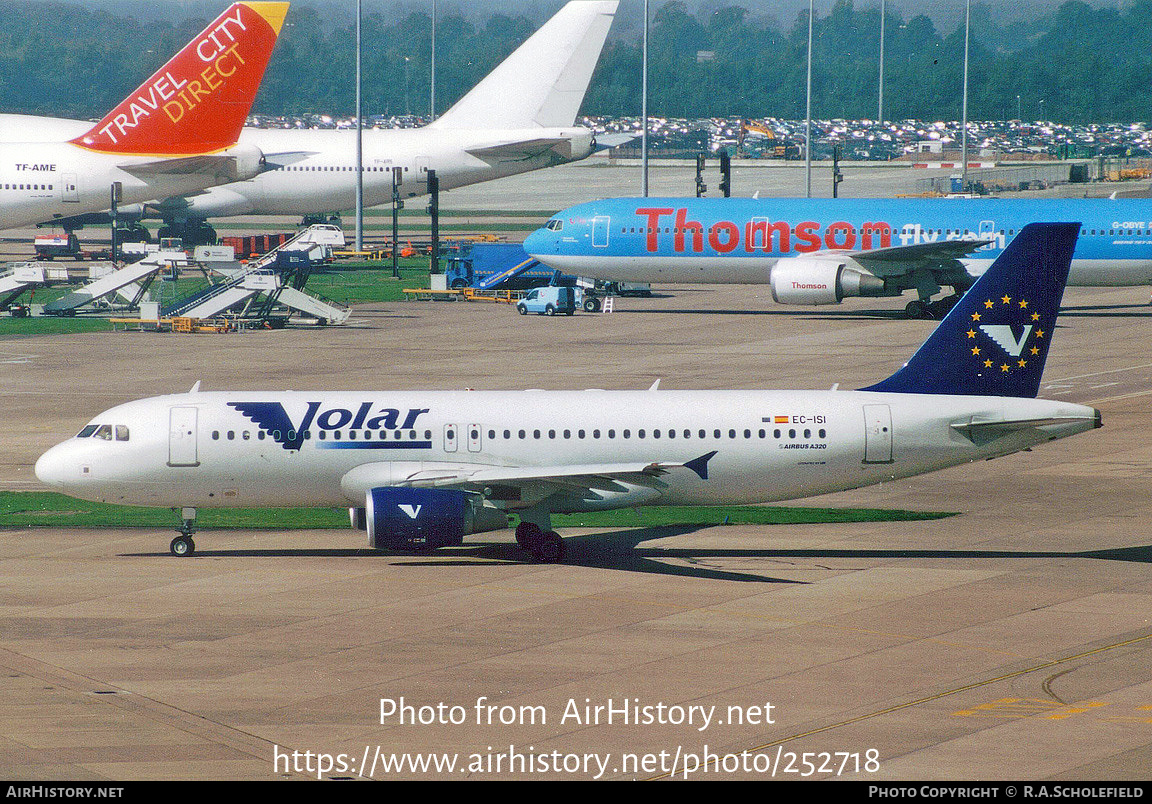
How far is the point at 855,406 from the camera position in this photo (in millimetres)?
35250

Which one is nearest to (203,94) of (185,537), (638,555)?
(185,537)

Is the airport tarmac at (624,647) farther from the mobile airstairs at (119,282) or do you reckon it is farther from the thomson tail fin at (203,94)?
the thomson tail fin at (203,94)

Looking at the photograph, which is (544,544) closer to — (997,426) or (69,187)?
(997,426)

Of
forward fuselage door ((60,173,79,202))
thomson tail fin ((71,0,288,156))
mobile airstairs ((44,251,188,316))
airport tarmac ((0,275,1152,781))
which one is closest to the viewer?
airport tarmac ((0,275,1152,781))

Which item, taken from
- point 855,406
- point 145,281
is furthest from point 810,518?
point 145,281

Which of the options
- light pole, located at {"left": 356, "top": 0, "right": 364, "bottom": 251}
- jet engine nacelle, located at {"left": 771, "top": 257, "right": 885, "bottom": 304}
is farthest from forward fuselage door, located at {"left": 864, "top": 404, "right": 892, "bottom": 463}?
light pole, located at {"left": 356, "top": 0, "right": 364, "bottom": 251}

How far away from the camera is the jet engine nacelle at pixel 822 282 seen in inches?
3088

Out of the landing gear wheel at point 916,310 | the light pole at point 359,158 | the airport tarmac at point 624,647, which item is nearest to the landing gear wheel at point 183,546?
the airport tarmac at point 624,647

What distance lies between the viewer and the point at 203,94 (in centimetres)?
9569

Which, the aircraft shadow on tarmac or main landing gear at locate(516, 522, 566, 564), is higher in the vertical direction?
main landing gear at locate(516, 522, 566, 564)

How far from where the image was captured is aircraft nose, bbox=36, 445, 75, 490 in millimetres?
34844

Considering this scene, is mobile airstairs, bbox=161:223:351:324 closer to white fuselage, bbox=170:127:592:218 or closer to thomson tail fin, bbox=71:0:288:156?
thomson tail fin, bbox=71:0:288:156

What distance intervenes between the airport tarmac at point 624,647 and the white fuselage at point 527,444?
1.69 meters
